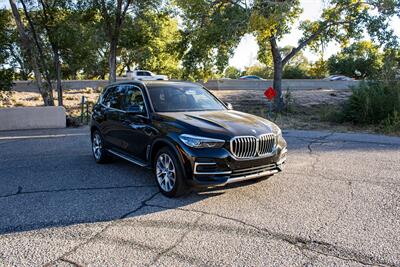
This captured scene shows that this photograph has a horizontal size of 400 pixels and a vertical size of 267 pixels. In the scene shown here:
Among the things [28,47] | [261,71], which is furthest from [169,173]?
[261,71]

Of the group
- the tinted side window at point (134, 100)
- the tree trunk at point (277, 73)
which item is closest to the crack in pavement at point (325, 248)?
the tinted side window at point (134, 100)

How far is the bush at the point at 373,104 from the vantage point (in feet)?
44.8

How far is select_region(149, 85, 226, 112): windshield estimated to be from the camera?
5.93 m

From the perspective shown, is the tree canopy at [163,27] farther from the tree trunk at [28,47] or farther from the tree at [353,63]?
the tree at [353,63]

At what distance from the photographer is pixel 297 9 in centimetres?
1769

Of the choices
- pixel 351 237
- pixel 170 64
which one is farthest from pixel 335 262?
pixel 170 64

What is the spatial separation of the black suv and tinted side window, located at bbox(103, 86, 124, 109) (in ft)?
0.08

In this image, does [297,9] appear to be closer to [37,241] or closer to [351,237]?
[351,237]

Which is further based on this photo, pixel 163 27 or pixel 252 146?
pixel 163 27

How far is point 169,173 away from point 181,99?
1580 millimetres

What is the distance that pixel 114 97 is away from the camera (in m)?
7.03

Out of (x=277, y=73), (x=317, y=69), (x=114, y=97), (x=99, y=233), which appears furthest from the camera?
(x=317, y=69)

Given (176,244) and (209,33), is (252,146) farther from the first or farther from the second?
(209,33)

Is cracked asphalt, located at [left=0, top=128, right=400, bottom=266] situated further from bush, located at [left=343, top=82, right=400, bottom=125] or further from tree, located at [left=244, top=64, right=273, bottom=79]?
tree, located at [left=244, top=64, right=273, bottom=79]
